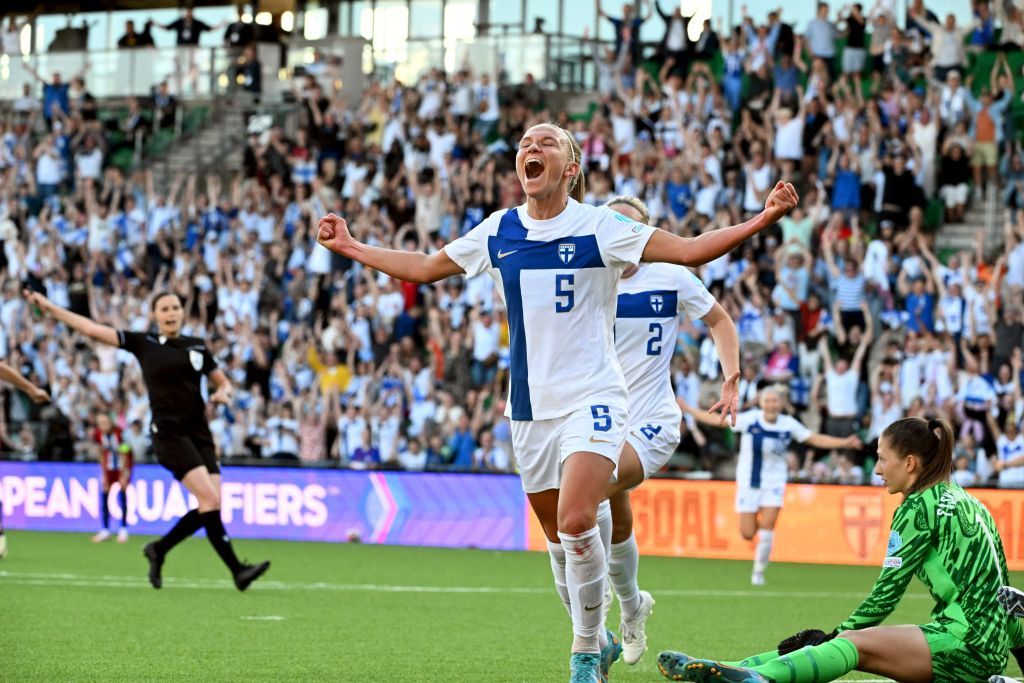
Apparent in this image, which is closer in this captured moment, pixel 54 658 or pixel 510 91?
pixel 54 658

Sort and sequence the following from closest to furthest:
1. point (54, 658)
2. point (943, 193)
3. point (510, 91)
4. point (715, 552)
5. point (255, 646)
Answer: point (54, 658) → point (255, 646) → point (715, 552) → point (943, 193) → point (510, 91)

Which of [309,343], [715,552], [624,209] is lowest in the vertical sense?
[715,552]

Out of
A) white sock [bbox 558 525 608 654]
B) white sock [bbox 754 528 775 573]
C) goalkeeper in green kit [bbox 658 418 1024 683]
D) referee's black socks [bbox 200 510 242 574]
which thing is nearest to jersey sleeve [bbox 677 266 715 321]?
white sock [bbox 558 525 608 654]

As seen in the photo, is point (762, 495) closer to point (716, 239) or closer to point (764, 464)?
point (764, 464)

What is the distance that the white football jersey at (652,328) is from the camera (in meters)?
9.74

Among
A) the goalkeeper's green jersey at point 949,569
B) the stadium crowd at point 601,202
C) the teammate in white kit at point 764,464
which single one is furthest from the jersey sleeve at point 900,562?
the stadium crowd at point 601,202

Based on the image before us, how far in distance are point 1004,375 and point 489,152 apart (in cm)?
930

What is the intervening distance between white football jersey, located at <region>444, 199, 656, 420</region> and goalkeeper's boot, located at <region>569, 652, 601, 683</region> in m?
1.08

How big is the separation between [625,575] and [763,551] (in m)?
7.34

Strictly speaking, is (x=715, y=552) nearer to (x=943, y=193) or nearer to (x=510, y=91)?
(x=943, y=193)

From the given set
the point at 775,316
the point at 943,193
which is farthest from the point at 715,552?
the point at 943,193

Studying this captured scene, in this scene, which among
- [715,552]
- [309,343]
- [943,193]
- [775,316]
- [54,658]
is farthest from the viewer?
[309,343]

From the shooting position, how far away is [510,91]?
1123 inches

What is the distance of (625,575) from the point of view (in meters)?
9.59
